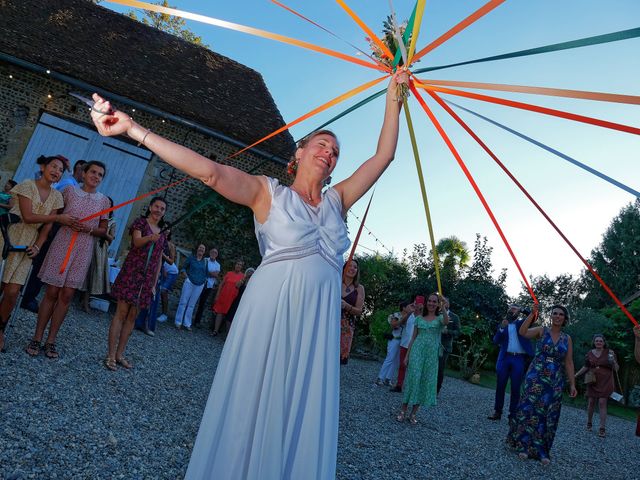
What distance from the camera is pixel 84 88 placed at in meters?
11.6

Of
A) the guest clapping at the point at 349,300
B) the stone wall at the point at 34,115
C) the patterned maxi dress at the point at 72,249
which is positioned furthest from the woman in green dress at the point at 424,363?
the stone wall at the point at 34,115

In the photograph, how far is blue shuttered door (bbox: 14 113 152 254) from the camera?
1161 centimetres

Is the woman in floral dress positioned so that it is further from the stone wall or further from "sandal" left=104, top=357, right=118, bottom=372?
the stone wall

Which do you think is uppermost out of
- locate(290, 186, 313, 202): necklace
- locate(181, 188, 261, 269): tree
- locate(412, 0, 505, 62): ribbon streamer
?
locate(181, 188, 261, 269): tree

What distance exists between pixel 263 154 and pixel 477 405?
8248 millimetres

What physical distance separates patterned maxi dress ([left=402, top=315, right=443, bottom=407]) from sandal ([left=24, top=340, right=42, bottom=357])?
14.6 feet

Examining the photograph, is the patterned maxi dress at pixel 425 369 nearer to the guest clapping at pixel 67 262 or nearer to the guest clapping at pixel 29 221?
the guest clapping at pixel 67 262

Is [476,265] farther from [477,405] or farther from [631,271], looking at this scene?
[631,271]

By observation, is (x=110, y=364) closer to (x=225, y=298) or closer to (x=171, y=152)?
(x=171, y=152)

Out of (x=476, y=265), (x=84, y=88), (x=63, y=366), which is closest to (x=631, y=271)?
(x=476, y=265)

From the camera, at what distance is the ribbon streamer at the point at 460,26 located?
197 cm

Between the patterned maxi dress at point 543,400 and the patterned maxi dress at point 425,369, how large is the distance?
3.75 feet

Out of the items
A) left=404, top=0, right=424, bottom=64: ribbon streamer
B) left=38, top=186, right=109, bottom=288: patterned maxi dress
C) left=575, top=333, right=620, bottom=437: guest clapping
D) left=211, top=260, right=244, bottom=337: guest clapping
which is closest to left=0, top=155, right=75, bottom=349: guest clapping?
left=38, top=186, right=109, bottom=288: patterned maxi dress

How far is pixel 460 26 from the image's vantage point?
2.16 meters
